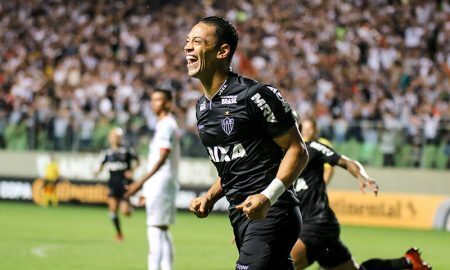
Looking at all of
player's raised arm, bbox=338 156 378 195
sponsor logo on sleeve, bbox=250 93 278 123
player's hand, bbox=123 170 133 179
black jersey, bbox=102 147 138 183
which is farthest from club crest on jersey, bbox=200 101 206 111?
black jersey, bbox=102 147 138 183

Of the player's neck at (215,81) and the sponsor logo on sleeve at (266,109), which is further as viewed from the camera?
the player's neck at (215,81)

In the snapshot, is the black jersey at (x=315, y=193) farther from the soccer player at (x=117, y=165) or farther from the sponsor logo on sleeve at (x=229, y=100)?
the soccer player at (x=117, y=165)

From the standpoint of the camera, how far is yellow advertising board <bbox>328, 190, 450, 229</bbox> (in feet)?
73.6

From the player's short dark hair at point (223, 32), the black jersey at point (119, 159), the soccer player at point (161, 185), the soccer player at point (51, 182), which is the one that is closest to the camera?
the player's short dark hair at point (223, 32)

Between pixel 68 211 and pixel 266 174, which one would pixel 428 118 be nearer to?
pixel 68 211

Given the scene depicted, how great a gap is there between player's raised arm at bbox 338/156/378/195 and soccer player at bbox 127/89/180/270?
225 cm

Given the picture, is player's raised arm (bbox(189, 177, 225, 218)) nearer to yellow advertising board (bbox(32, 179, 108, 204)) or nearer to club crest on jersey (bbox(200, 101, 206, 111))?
club crest on jersey (bbox(200, 101, 206, 111))

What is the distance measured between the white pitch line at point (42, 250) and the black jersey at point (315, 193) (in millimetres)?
6137

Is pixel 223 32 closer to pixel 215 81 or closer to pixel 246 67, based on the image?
pixel 215 81

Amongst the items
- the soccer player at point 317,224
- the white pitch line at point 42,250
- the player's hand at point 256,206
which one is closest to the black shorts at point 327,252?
the soccer player at point 317,224

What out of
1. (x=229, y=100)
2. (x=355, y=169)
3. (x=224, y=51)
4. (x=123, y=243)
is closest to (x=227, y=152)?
(x=229, y=100)

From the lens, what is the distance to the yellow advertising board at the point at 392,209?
73.6ft

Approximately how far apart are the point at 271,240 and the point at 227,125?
784 millimetres

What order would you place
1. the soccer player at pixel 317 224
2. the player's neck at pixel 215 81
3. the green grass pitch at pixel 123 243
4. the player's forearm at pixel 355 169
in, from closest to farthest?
the player's neck at pixel 215 81
the player's forearm at pixel 355 169
the soccer player at pixel 317 224
the green grass pitch at pixel 123 243
